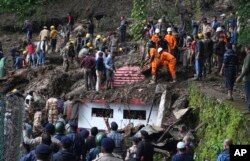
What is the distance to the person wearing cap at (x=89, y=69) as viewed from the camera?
21875mm

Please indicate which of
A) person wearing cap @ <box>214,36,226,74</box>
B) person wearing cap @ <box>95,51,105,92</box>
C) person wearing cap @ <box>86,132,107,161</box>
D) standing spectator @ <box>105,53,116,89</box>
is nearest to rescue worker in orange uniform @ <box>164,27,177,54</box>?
person wearing cap @ <box>214,36,226,74</box>

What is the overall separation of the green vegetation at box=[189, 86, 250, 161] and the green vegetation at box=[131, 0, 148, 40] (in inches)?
437

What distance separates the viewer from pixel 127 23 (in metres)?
32.0

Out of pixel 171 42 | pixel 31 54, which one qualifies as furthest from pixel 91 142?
pixel 31 54

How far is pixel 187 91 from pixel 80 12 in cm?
1792

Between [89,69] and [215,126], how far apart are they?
7.32 metres

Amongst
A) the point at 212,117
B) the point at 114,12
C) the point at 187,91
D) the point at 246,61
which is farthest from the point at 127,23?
the point at 246,61

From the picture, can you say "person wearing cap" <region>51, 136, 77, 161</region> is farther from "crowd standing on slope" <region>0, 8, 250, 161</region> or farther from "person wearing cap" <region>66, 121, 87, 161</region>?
"person wearing cap" <region>66, 121, 87, 161</region>

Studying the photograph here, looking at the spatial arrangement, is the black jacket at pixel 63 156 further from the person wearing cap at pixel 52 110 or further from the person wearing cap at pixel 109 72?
the person wearing cap at pixel 109 72

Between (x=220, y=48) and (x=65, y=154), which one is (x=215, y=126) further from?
(x=65, y=154)

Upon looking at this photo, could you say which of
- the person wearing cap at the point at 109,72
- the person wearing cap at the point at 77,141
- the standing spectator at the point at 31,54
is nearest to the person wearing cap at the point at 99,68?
the person wearing cap at the point at 109,72

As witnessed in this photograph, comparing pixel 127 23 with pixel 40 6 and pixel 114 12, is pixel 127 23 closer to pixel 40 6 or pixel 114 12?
pixel 114 12

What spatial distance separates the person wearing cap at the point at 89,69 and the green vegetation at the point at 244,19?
5432 millimetres

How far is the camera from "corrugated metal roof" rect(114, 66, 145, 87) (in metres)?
22.2
